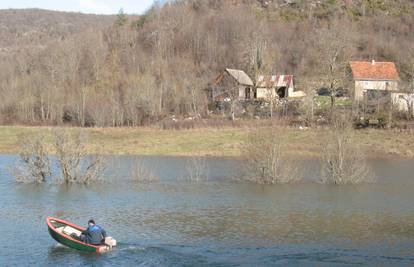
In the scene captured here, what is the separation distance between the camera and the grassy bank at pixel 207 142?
61.7 metres

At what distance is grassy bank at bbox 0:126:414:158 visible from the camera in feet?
202

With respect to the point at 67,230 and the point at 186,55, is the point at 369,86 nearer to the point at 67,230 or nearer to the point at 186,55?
the point at 186,55

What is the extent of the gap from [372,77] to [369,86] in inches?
58.4

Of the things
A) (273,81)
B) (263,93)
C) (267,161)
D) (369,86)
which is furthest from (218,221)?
(369,86)

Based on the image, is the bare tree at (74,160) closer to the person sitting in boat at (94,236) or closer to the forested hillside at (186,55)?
the person sitting in boat at (94,236)

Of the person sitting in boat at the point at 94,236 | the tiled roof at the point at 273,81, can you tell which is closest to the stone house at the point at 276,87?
the tiled roof at the point at 273,81

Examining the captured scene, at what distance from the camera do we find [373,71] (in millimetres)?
94688

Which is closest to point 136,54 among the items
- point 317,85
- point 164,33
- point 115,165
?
point 164,33

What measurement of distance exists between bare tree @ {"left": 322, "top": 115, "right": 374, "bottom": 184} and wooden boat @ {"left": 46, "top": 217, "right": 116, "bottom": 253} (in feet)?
64.4

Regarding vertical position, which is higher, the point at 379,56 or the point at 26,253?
the point at 379,56

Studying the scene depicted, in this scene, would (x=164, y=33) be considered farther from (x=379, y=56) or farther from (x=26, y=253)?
(x=26, y=253)

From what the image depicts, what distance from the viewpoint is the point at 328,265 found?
24.7 metres

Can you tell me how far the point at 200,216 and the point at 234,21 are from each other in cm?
10247

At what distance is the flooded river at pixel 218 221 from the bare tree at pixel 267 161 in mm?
865
